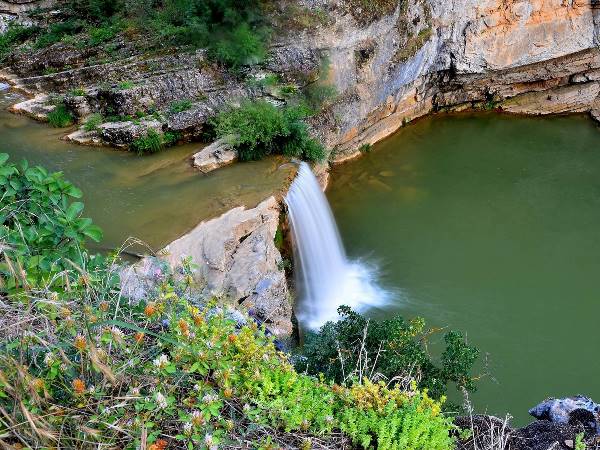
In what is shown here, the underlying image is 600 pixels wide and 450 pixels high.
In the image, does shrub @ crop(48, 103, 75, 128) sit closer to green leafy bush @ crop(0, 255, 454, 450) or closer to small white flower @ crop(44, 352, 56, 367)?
green leafy bush @ crop(0, 255, 454, 450)

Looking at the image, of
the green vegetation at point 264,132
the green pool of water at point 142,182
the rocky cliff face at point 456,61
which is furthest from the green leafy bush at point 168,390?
the rocky cliff face at point 456,61

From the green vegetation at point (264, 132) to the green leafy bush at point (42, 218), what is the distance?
17.3ft

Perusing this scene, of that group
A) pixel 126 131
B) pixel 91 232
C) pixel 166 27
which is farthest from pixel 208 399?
pixel 166 27

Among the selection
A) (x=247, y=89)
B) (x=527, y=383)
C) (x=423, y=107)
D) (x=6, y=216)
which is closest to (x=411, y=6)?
(x=423, y=107)

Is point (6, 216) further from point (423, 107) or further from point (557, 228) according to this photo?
point (423, 107)

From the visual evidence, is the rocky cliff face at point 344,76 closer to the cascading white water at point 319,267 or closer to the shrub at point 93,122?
the shrub at point 93,122

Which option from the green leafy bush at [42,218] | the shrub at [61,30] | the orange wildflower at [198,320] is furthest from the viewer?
the shrub at [61,30]

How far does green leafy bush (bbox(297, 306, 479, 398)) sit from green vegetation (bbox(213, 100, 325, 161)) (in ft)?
15.6

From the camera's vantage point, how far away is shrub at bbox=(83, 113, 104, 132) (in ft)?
30.2

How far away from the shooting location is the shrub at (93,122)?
9203mm

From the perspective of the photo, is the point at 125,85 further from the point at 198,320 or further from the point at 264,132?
the point at 198,320

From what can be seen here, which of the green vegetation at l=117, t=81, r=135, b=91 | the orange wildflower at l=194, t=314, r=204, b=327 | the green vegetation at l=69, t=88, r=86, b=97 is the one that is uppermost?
the green vegetation at l=117, t=81, r=135, b=91

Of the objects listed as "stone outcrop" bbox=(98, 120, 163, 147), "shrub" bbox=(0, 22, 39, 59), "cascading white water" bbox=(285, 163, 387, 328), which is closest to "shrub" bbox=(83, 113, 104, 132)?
"stone outcrop" bbox=(98, 120, 163, 147)

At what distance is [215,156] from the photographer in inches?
344
